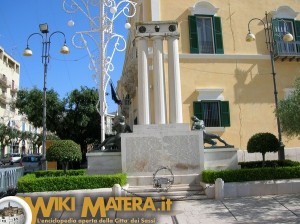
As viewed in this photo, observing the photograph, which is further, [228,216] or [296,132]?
[296,132]

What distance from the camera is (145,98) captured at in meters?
14.6

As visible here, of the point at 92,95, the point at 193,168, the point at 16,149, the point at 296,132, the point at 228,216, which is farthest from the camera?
the point at 16,149

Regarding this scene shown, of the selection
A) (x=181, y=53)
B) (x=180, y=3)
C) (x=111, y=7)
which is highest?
(x=180, y=3)

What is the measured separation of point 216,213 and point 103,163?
5.89m

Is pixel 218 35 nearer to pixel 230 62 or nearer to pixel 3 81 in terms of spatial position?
pixel 230 62

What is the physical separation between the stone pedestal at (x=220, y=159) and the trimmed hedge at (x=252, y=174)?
173 cm

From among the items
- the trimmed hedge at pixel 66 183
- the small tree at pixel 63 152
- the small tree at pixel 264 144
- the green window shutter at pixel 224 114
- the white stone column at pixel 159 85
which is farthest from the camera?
the green window shutter at pixel 224 114

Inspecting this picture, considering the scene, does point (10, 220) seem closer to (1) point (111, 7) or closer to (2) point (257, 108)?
(1) point (111, 7)

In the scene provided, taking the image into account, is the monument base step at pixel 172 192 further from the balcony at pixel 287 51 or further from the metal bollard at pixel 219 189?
the balcony at pixel 287 51

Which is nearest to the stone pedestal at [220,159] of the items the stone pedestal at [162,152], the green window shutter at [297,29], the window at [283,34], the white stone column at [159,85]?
the stone pedestal at [162,152]

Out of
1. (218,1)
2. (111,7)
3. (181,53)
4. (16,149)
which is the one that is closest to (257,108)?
(181,53)

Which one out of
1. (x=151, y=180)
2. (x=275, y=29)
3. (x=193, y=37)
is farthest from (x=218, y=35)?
(x=151, y=180)

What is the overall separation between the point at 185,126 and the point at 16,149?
183 feet

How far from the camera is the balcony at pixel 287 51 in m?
19.3
